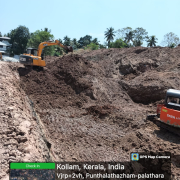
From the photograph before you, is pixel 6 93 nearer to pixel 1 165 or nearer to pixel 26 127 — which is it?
pixel 26 127

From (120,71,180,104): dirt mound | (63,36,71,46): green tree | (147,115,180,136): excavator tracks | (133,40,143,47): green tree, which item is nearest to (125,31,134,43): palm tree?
(133,40,143,47): green tree

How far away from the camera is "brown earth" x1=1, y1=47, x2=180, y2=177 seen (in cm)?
737

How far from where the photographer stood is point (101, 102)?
42.0 feet

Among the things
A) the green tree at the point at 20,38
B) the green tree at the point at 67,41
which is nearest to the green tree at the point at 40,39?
the green tree at the point at 20,38

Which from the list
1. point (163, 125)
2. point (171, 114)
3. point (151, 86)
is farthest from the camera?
point (151, 86)

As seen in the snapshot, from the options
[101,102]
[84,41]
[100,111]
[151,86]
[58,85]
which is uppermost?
[84,41]

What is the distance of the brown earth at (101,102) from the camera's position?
737 centimetres

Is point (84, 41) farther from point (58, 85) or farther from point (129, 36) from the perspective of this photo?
point (58, 85)

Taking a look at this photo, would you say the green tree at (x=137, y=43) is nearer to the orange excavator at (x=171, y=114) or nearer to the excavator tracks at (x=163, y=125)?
the excavator tracks at (x=163, y=125)

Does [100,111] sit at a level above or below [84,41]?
below

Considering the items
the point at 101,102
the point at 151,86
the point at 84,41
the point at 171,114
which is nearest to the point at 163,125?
the point at 171,114

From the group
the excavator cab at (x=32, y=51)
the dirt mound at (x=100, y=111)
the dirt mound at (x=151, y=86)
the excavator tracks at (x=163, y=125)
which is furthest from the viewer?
the excavator cab at (x=32, y=51)

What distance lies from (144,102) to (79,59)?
673cm

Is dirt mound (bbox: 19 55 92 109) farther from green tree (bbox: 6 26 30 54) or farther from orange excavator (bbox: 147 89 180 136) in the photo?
green tree (bbox: 6 26 30 54)
